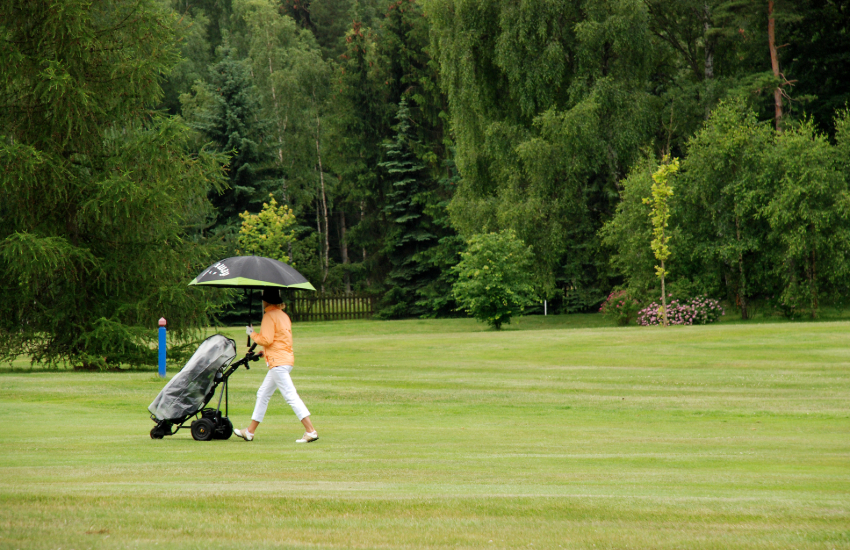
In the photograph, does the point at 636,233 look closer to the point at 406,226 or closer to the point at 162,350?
the point at 406,226

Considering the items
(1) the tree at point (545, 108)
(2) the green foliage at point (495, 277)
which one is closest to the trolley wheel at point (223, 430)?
(2) the green foliage at point (495, 277)

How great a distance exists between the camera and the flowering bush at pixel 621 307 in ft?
134

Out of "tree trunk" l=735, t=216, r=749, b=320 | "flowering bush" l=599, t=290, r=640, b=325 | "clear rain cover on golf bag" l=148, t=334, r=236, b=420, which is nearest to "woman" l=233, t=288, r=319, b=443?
"clear rain cover on golf bag" l=148, t=334, r=236, b=420

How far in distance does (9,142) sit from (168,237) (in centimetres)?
483

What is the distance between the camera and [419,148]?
55500 millimetres

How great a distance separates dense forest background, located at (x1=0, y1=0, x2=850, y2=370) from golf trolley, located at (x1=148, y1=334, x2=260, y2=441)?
12.8m

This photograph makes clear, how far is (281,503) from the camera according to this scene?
267 inches

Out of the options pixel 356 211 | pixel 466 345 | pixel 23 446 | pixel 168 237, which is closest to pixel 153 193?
pixel 168 237

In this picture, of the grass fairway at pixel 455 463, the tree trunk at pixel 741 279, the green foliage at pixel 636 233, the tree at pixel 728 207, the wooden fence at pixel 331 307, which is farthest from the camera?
the wooden fence at pixel 331 307

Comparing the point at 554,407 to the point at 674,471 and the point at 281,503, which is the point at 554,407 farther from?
the point at 281,503

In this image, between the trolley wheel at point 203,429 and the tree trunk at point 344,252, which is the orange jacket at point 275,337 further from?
the tree trunk at point 344,252

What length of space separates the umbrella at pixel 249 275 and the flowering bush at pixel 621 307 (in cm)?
3171

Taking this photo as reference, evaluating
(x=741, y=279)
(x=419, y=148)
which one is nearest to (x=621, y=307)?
(x=741, y=279)

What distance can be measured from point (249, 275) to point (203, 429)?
93.3 inches
